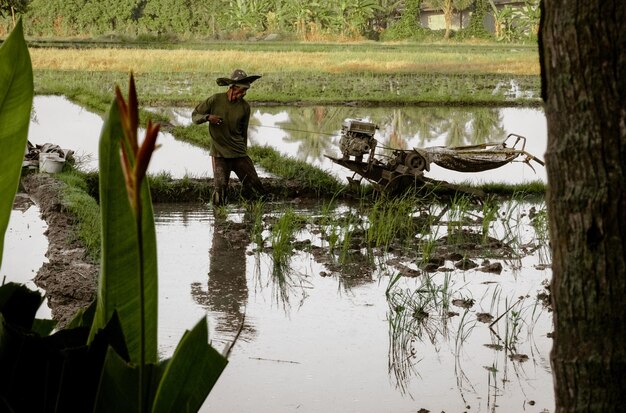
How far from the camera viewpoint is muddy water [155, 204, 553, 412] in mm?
4871

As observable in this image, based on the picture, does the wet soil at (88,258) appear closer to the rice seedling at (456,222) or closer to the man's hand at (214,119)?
the rice seedling at (456,222)

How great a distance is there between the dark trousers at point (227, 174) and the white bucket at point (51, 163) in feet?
5.60

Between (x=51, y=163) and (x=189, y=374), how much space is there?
9.37 meters

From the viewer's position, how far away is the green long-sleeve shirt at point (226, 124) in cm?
940

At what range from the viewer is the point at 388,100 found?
20.9 metres

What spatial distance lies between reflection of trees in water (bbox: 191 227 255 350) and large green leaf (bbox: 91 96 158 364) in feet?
12.9

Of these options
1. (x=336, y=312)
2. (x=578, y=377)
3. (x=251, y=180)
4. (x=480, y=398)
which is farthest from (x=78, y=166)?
(x=578, y=377)

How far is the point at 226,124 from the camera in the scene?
9.39 metres

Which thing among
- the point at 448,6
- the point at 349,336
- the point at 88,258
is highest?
the point at 448,6

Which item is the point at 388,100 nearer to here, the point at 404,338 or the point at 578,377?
the point at 404,338

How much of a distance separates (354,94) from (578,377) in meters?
20.6

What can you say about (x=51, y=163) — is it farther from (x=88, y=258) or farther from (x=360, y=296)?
(x=360, y=296)

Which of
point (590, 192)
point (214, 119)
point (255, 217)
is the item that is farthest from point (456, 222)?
point (590, 192)

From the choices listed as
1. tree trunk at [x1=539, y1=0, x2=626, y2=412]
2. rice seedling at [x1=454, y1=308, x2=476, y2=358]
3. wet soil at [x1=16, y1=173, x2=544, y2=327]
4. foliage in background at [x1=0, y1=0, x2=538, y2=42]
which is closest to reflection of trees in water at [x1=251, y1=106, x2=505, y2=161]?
wet soil at [x1=16, y1=173, x2=544, y2=327]
